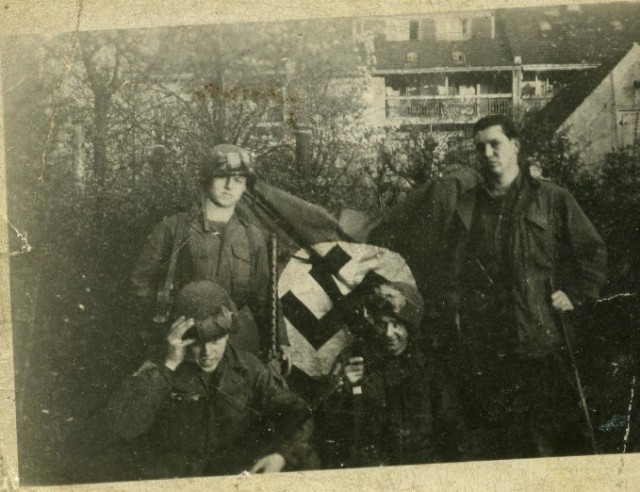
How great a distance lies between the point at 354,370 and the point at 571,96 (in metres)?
1.81

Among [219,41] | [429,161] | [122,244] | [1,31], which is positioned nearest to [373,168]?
[429,161]

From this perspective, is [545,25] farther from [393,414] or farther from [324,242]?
[393,414]

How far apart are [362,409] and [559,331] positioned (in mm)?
1065

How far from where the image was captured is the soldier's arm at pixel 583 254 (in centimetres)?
346

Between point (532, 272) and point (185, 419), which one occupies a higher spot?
point (532, 272)

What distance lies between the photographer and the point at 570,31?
3.62 meters

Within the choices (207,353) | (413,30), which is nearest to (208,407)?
(207,353)

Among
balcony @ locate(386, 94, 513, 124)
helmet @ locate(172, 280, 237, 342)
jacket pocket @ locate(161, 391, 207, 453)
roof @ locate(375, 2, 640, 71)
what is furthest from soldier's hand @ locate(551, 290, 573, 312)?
jacket pocket @ locate(161, 391, 207, 453)

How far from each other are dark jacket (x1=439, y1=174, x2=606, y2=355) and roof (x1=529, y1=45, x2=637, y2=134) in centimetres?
35

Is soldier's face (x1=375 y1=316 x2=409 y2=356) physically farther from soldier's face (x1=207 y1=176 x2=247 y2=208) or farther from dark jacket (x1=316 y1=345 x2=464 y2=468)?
soldier's face (x1=207 y1=176 x2=247 y2=208)

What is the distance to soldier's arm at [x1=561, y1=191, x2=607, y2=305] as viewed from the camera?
3463 mm

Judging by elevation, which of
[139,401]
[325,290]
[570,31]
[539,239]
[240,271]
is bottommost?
[139,401]

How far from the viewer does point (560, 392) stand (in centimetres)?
346

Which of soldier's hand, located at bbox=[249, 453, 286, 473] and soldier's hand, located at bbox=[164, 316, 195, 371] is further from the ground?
soldier's hand, located at bbox=[164, 316, 195, 371]
